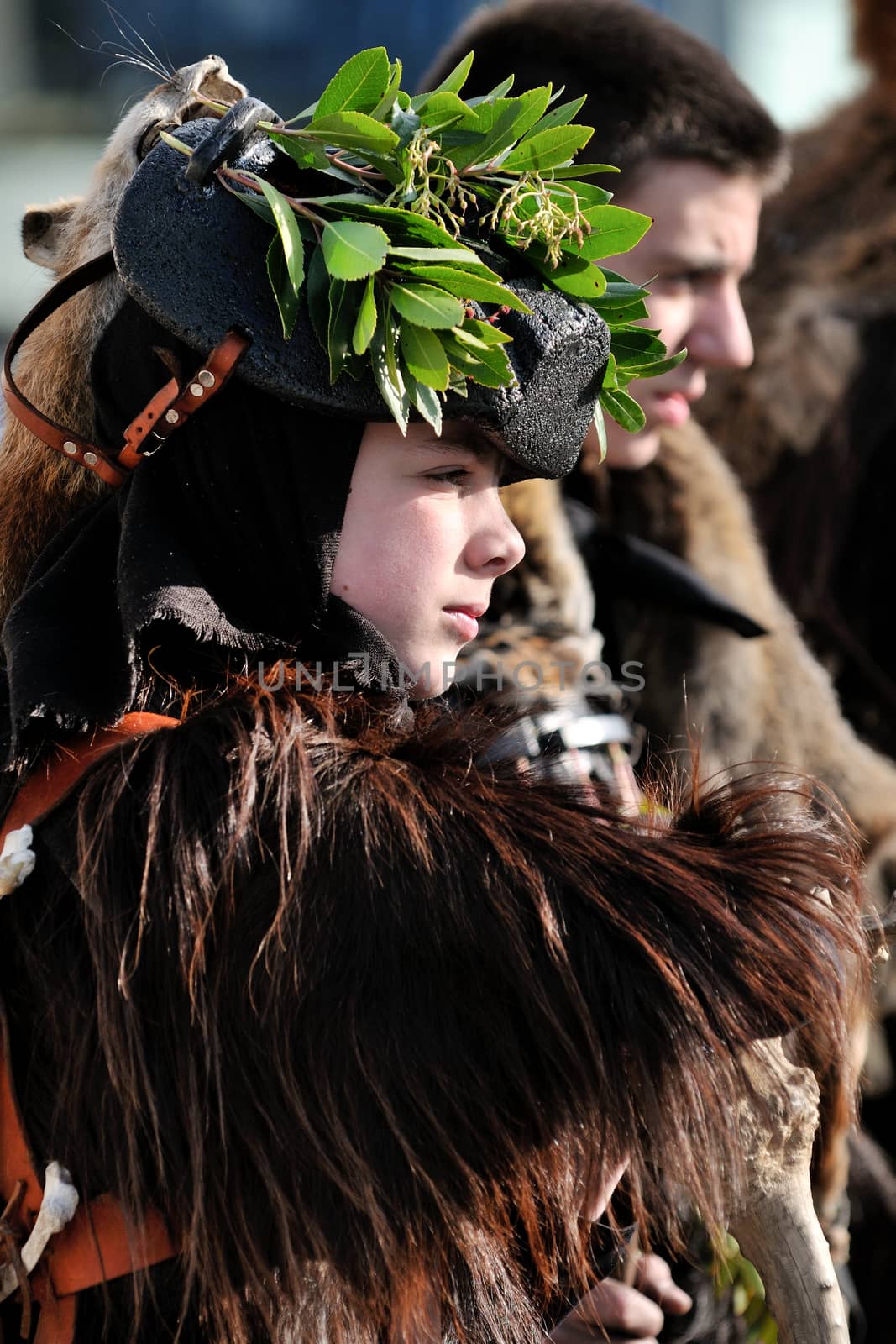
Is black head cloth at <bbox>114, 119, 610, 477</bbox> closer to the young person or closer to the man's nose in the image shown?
the young person

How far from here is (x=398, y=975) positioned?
3.33ft

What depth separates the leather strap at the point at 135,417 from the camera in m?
1.16

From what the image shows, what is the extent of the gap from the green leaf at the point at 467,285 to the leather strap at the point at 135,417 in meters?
0.17

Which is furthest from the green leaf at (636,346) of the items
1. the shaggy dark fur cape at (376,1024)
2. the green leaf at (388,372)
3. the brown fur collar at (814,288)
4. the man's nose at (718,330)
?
the brown fur collar at (814,288)

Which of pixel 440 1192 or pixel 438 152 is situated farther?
pixel 438 152

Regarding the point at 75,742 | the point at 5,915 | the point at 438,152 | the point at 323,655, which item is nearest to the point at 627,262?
the point at 438,152

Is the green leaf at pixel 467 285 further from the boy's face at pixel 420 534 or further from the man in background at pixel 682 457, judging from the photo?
the man in background at pixel 682 457

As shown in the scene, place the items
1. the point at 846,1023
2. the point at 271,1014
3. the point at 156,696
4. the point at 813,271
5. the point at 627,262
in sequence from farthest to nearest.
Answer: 1. the point at 813,271
2. the point at 627,262
3. the point at 156,696
4. the point at 846,1023
5. the point at 271,1014

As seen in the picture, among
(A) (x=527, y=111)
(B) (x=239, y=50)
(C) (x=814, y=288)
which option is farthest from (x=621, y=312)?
(B) (x=239, y=50)

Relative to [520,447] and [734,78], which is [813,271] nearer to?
[734,78]

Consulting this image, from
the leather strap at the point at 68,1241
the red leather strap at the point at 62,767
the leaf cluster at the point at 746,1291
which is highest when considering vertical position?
the red leather strap at the point at 62,767

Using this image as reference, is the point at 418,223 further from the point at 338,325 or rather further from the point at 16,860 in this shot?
the point at 16,860

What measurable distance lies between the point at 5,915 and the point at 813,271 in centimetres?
243

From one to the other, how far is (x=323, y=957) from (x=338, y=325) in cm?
53
